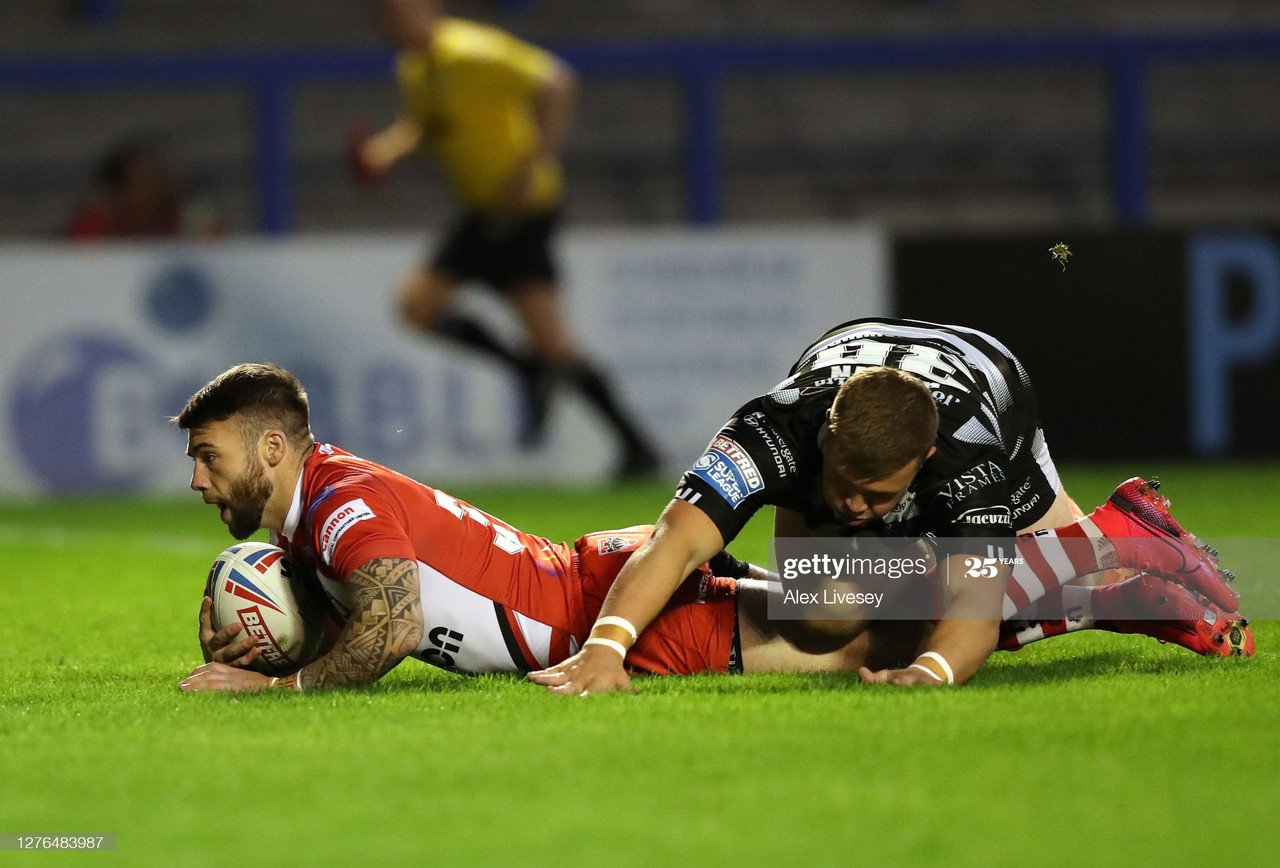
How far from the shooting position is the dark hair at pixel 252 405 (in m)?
4.47

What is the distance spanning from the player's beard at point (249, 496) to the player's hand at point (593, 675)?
840 millimetres

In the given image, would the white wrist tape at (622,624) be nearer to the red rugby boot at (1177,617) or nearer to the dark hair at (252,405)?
the dark hair at (252,405)

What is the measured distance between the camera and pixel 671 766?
11.3ft

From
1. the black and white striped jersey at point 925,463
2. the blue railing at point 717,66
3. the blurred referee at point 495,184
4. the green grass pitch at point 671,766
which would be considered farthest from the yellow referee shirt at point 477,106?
the black and white striped jersey at point 925,463

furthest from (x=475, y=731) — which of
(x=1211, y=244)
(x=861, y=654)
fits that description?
(x=1211, y=244)

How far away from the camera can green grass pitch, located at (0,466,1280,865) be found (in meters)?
2.90

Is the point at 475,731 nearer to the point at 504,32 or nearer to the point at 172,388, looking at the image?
the point at 172,388

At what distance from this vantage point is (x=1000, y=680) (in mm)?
4500

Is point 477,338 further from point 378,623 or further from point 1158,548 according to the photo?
point 378,623

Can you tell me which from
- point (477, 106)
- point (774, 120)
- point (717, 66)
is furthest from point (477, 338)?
point (774, 120)

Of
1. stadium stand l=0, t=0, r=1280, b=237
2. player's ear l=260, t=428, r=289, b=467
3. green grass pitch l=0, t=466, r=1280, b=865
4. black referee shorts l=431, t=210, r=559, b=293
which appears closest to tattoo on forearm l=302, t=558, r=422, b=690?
green grass pitch l=0, t=466, r=1280, b=865

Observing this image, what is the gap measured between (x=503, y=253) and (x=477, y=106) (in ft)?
3.57

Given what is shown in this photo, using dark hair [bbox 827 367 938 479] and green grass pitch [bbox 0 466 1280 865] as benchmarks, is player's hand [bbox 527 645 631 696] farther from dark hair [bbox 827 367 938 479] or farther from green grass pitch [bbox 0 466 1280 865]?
dark hair [bbox 827 367 938 479]

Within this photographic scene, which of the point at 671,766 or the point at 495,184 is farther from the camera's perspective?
the point at 495,184
